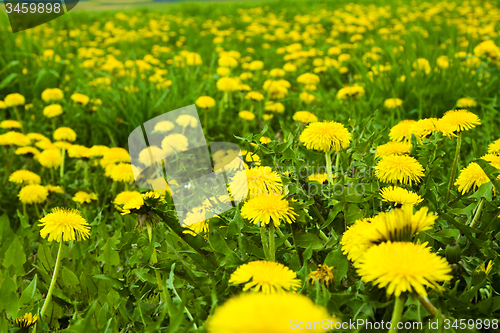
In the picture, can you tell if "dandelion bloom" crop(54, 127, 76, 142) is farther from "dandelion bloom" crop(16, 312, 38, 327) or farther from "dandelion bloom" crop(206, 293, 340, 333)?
"dandelion bloom" crop(206, 293, 340, 333)

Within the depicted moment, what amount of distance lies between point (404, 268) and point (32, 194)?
1.76 m

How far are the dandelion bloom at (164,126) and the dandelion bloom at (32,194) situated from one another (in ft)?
2.36

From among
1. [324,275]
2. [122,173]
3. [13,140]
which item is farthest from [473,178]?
[13,140]

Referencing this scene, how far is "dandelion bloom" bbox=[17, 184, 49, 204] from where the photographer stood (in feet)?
6.10

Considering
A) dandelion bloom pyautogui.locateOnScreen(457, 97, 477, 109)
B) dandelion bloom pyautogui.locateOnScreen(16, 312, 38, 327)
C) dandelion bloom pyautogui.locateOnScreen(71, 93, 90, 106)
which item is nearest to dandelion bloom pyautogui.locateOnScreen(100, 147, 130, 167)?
dandelion bloom pyautogui.locateOnScreen(71, 93, 90, 106)

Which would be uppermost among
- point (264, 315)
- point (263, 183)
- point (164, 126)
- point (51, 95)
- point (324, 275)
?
point (264, 315)

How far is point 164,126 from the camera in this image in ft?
7.84

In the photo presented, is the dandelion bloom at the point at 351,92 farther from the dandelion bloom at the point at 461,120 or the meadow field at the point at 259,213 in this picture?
the dandelion bloom at the point at 461,120

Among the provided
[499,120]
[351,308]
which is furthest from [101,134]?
[499,120]

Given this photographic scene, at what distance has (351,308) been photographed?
83 cm

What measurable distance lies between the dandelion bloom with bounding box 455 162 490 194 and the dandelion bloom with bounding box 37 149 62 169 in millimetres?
1886

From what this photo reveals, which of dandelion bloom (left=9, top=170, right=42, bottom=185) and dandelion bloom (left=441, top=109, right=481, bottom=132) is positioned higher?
dandelion bloom (left=441, top=109, right=481, bottom=132)

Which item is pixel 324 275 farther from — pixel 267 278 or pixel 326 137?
pixel 326 137

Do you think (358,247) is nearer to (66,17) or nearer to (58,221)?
(58,221)
